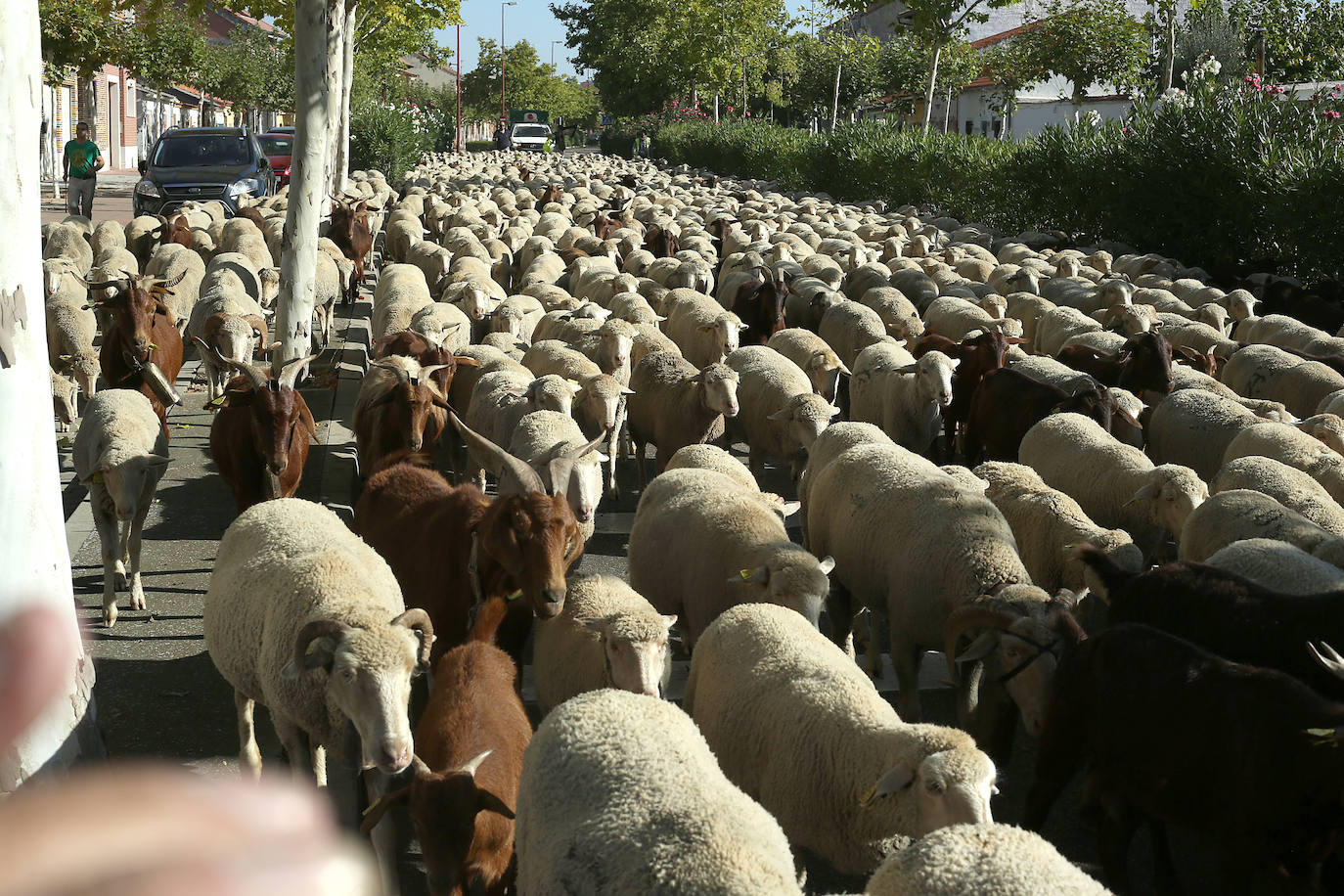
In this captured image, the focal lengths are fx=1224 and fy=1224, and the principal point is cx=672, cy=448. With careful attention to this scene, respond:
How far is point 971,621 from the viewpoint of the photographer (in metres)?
5.32

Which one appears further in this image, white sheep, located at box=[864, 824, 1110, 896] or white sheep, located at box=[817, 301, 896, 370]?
white sheep, located at box=[817, 301, 896, 370]

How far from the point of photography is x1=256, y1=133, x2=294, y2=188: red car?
30825 mm

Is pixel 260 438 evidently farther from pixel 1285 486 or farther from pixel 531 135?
pixel 531 135

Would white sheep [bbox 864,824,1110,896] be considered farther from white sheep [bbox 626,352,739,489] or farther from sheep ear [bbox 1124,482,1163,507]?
white sheep [bbox 626,352,739,489]

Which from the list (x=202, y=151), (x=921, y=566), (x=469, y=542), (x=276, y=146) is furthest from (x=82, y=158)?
(x=921, y=566)

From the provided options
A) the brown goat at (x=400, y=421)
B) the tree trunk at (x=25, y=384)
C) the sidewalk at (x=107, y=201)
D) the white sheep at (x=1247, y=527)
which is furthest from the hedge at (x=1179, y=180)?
the sidewalk at (x=107, y=201)

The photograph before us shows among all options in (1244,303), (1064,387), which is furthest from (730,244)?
(1064,387)

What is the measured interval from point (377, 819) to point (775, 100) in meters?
59.8

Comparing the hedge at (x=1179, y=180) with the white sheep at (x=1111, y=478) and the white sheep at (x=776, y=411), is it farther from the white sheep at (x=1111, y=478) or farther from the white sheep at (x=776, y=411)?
the white sheep at (x=1111, y=478)

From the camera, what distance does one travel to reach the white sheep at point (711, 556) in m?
5.68

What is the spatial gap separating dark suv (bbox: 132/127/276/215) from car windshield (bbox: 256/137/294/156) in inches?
344

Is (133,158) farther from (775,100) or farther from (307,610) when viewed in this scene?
(307,610)

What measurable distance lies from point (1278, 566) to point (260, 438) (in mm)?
5540

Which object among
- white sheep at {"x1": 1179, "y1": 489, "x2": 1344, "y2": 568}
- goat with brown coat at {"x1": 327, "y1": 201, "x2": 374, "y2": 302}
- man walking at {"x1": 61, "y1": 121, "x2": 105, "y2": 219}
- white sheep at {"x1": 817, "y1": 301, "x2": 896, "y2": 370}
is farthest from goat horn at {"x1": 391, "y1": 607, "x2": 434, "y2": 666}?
man walking at {"x1": 61, "y1": 121, "x2": 105, "y2": 219}
